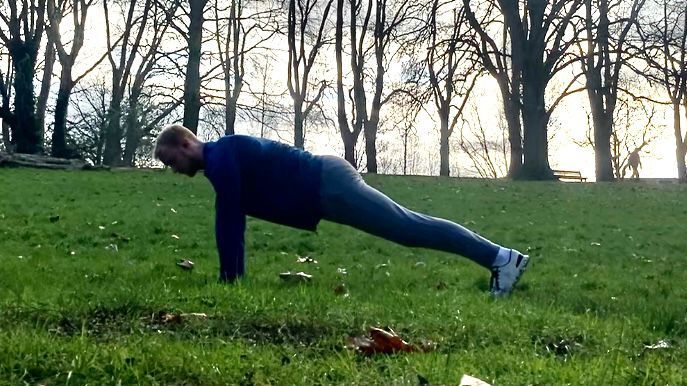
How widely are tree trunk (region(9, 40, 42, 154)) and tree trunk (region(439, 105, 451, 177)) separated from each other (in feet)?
64.9

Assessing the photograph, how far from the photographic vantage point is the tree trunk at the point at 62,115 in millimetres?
32906

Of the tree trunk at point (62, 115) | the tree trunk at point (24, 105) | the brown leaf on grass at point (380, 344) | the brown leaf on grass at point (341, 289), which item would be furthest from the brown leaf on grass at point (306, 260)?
the tree trunk at point (24, 105)

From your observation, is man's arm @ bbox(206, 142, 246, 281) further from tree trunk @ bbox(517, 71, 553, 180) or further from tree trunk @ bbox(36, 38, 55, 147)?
tree trunk @ bbox(36, 38, 55, 147)

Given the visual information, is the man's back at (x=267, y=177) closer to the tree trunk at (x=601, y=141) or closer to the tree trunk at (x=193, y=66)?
the tree trunk at (x=193, y=66)

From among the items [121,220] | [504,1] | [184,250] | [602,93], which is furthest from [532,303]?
[602,93]

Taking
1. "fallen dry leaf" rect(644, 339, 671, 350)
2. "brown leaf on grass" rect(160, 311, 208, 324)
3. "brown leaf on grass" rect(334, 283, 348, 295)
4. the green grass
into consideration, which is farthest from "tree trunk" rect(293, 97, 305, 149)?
"fallen dry leaf" rect(644, 339, 671, 350)

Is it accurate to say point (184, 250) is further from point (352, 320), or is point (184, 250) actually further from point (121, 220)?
point (352, 320)

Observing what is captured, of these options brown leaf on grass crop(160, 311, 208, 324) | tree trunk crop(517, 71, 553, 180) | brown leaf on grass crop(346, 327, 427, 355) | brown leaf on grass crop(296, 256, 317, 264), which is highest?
tree trunk crop(517, 71, 553, 180)

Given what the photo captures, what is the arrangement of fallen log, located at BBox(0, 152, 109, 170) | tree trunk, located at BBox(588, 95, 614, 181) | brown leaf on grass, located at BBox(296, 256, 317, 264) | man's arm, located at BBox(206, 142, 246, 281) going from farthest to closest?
tree trunk, located at BBox(588, 95, 614, 181) < fallen log, located at BBox(0, 152, 109, 170) < brown leaf on grass, located at BBox(296, 256, 317, 264) < man's arm, located at BBox(206, 142, 246, 281)

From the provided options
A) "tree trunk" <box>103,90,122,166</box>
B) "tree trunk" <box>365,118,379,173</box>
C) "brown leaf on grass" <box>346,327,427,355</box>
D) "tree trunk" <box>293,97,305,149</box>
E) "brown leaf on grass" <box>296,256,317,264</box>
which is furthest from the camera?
"tree trunk" <box>293,97,305,149</box>

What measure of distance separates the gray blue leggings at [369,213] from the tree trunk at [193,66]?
84.1 ft

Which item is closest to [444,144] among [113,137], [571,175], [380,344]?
[571,175]

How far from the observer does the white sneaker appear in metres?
6.61

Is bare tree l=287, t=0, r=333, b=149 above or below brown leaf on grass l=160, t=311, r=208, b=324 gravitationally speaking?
above
